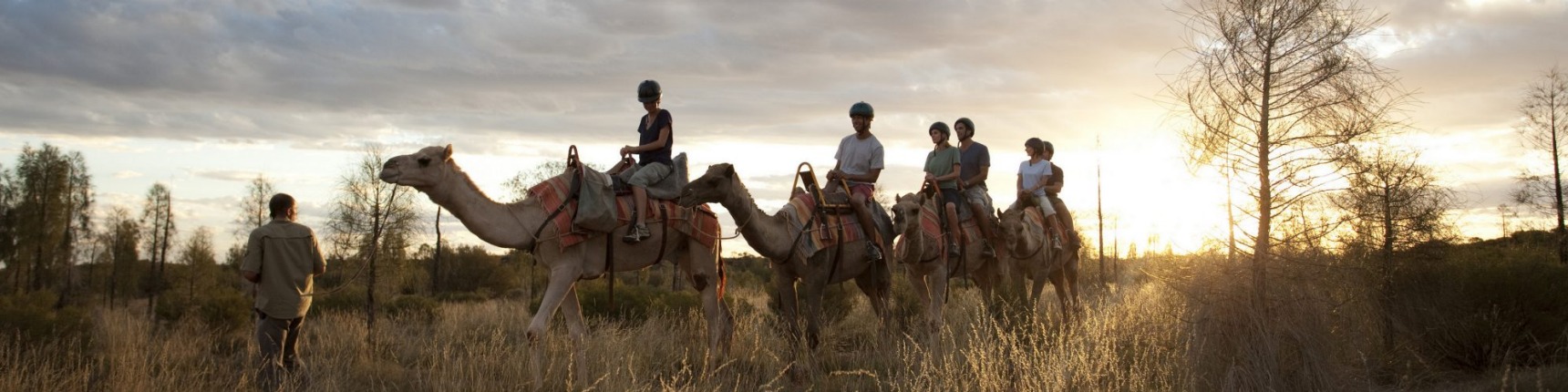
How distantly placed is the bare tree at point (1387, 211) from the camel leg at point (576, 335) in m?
7.12

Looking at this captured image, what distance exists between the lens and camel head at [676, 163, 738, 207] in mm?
9086

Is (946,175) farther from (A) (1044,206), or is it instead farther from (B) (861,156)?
(A) (1044,206)

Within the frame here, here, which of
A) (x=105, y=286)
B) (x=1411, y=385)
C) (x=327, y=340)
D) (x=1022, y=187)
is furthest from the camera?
(x=105, y=286)

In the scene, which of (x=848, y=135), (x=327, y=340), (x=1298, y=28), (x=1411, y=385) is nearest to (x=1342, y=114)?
(x=1298, y=28)

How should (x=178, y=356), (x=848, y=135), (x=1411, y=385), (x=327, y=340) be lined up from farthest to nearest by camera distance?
(x=327, y=340) → (x=178, y=356) → (x=848, y=135) → (x=1411, y=385)

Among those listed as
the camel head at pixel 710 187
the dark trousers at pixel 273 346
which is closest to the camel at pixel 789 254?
the camel head at pixel 710 187

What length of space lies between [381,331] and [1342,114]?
1287 centimetres

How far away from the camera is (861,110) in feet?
37.2

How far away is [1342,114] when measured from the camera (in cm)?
1018

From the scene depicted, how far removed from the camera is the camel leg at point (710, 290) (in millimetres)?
9945

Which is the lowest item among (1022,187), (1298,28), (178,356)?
(178,356)

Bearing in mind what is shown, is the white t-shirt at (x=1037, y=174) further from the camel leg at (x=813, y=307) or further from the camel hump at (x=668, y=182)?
the camel hump at (x=668, y=182)

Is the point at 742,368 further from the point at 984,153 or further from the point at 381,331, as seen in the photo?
the point at 381,331

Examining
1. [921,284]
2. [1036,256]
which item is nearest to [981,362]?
[921,284]
